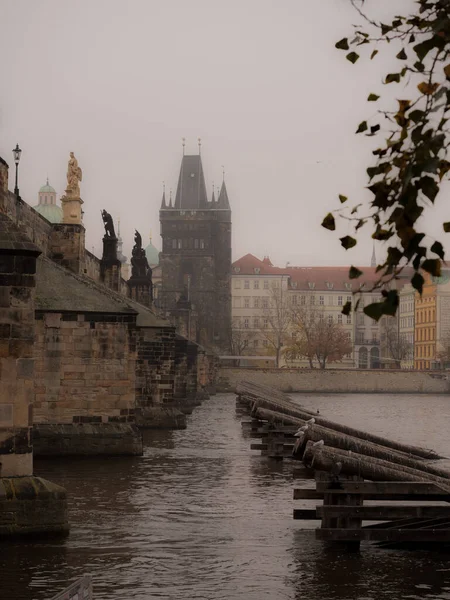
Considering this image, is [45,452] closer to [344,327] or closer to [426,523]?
[426,523]

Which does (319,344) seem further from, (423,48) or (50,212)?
(423,48)

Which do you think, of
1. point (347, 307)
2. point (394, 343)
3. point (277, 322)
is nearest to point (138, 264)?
point (347, 307)

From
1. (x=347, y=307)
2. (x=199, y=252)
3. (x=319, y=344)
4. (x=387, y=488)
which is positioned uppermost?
(x=199, y=252)

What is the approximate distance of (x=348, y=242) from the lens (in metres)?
6.46

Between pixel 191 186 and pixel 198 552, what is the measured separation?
145 m

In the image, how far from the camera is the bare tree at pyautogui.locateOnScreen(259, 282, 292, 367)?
138m

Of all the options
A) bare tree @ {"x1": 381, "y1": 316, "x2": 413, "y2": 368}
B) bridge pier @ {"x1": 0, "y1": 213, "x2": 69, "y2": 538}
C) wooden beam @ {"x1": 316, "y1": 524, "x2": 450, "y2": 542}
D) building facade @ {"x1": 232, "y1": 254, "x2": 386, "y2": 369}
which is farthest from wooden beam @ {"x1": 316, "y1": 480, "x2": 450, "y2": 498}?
building facade @ {"x1": 232, "y1": 254, "x2": 386, "y2": 369}

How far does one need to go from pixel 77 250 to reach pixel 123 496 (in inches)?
817

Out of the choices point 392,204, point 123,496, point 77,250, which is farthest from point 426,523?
point 77,250

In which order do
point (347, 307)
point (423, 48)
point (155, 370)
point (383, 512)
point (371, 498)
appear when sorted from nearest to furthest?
point (423, 48), point (347, 307), point (383, 512), point (371, 498), point (155, 370)

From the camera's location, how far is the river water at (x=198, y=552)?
12.3 m

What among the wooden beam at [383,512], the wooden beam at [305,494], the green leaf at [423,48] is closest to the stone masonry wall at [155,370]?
the wooden beam at [305,494]

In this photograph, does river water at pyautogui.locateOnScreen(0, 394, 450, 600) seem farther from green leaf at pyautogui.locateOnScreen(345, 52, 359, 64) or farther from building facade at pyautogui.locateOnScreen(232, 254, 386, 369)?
building facade at pyautogui.locateOnScreen(232, 254, 386, 369)

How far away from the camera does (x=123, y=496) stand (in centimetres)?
1989
